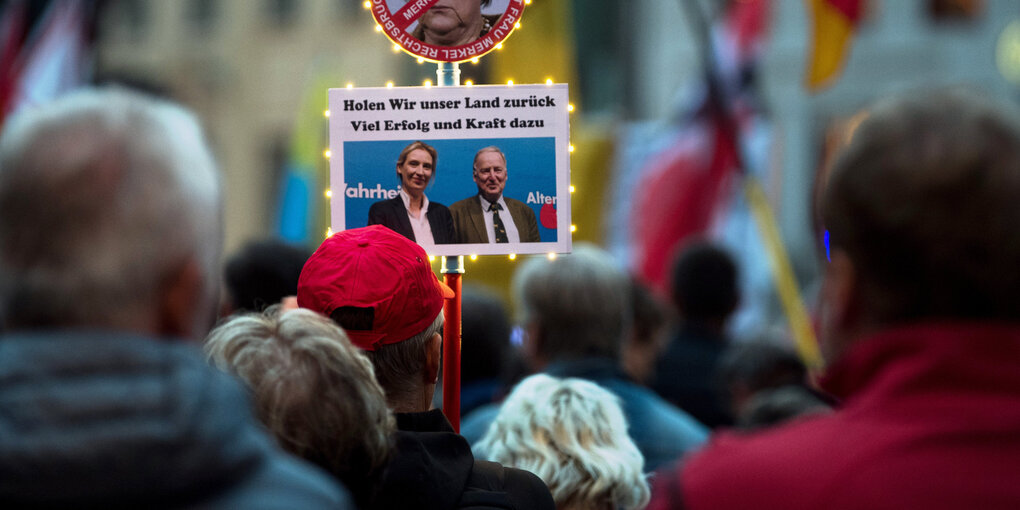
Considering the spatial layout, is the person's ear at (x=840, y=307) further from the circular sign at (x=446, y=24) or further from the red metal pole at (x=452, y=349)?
the circular sign at (x=446, y=24)

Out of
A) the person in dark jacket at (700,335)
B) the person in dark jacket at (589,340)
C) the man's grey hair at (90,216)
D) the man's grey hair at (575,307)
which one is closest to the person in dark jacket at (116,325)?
the man's grey hair at (90,216)

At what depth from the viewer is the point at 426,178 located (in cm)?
317

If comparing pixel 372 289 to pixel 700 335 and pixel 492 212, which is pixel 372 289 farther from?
pixel 700 335

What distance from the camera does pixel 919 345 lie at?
1.56m

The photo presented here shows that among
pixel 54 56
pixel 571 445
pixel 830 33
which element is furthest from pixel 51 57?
pixel 571 445

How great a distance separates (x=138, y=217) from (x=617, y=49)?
92.5 feet

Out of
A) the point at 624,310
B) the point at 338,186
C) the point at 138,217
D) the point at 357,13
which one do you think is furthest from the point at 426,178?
the point at 357,13

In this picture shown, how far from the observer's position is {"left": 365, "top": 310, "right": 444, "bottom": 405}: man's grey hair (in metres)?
2.61

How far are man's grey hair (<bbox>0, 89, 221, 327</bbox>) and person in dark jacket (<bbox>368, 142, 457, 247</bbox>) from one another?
1578mm

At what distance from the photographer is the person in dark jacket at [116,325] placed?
1401mm

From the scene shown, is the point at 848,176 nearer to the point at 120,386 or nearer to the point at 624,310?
the point at 120,386

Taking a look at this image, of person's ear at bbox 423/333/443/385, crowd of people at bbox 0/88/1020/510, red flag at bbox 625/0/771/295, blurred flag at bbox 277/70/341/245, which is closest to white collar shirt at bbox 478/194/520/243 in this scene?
person's ear at bbox 423/333/443/385

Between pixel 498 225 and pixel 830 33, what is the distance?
4.51m

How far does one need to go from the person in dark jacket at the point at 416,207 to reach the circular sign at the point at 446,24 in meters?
0.28
